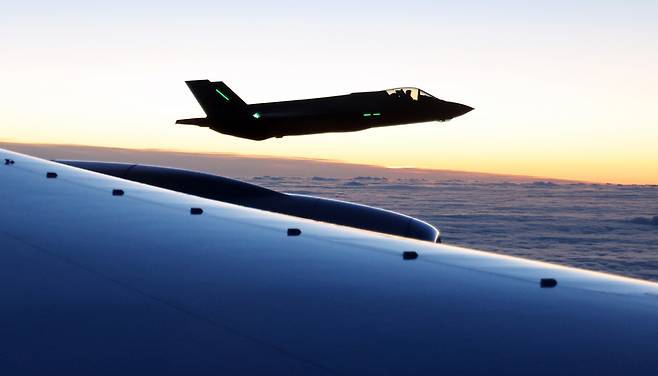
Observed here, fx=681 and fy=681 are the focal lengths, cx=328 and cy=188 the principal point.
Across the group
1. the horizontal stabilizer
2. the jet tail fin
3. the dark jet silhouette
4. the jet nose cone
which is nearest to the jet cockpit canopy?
the dark jet silhouette

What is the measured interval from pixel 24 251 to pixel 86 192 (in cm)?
346

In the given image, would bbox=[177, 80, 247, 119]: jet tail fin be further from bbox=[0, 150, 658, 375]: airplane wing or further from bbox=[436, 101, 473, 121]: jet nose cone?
bbox=[0, 150, 658, 375]: airplane wing

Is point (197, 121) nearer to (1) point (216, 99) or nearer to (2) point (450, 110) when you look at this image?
(1) point (216, 99)

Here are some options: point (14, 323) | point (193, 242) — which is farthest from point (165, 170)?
point (14, 323)

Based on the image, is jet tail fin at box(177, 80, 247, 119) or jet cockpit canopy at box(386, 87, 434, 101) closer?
jet cockpit canopy at box(386, 87, 434, 101)

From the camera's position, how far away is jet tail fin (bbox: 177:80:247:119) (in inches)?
2869

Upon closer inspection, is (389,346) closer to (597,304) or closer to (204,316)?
(204,316)

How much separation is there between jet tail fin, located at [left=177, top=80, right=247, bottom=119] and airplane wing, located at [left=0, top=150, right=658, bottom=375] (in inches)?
2668

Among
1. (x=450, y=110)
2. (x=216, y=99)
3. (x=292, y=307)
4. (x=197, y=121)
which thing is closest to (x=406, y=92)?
(x=450, y=110)

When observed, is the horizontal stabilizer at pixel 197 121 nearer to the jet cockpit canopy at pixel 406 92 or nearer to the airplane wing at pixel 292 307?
the jet cockpit canopy at pixel 406 92

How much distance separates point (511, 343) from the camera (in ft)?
9.53

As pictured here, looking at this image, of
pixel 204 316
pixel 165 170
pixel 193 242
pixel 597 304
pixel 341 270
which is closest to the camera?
pixel 204 316

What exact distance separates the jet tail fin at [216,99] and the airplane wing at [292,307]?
67768mm

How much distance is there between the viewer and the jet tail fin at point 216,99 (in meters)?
72.9
